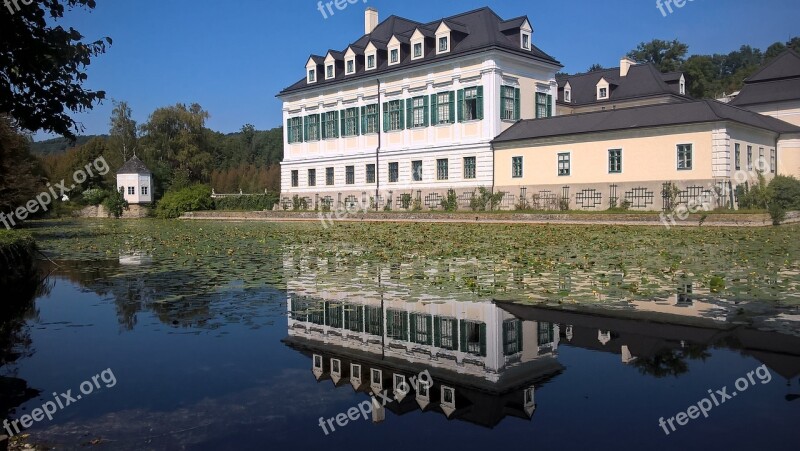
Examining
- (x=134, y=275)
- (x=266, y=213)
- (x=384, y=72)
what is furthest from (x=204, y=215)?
(x=134, y=275)

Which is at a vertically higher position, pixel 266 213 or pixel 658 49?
pixel 658 49

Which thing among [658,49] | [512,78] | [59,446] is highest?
[658,49]

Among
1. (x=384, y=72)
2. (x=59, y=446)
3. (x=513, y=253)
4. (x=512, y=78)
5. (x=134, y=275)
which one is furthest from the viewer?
(x=384, y=72)

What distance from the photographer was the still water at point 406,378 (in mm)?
4047

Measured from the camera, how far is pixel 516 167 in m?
38.2

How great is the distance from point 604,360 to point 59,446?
4.27 meters

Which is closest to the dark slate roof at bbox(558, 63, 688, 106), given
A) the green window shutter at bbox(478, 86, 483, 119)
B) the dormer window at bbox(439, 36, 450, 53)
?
the dormer window at bbox(439, 36, 450, 53)

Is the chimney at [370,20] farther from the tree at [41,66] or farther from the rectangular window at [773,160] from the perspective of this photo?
the tree at [41,66]

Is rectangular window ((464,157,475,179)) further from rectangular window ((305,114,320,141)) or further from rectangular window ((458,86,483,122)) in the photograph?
rectangular window ((305,114,320,141))

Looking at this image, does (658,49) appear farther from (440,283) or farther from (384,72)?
(440,283)

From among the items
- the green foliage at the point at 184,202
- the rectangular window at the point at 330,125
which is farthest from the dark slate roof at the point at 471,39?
the green foliage at the point at 184,202

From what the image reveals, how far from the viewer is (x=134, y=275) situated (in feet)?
40.9

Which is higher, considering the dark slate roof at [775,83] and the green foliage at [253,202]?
the dark slate roof at [775,83]

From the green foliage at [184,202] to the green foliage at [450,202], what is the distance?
976 inches
